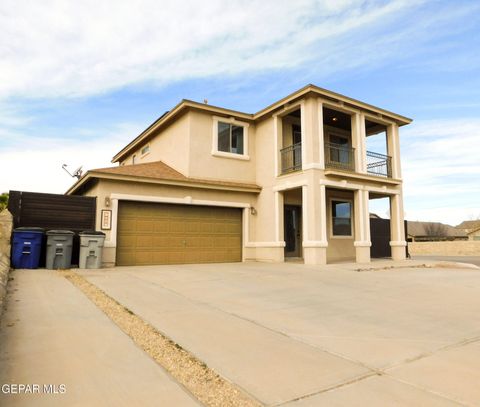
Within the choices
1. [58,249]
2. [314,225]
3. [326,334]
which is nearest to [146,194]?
[58,249]

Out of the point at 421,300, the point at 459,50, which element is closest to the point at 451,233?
the point at 459,50

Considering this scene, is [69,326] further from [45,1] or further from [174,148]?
[174,148]

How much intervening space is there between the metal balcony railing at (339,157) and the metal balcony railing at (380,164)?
103 cm

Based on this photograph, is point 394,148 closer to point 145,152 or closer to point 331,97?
point 331,97

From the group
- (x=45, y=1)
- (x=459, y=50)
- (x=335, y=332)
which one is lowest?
(x=335, y=332)

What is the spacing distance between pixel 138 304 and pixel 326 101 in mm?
10954

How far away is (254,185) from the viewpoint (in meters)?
15.0

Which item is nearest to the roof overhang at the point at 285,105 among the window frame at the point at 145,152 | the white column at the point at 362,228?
the window frame at the point at 145,152

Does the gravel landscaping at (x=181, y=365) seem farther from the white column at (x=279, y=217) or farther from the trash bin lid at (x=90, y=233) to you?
the white column at (x=279, y=217)

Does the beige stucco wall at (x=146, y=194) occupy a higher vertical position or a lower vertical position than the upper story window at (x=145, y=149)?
lower

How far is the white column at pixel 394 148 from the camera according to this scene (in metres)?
15.7

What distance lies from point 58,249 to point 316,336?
346 inches

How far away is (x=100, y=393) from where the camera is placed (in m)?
2.48

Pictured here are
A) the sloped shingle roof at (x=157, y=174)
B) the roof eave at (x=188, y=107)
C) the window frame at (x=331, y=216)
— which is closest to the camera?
the sloped shingle roof at (x=157, y=174)
